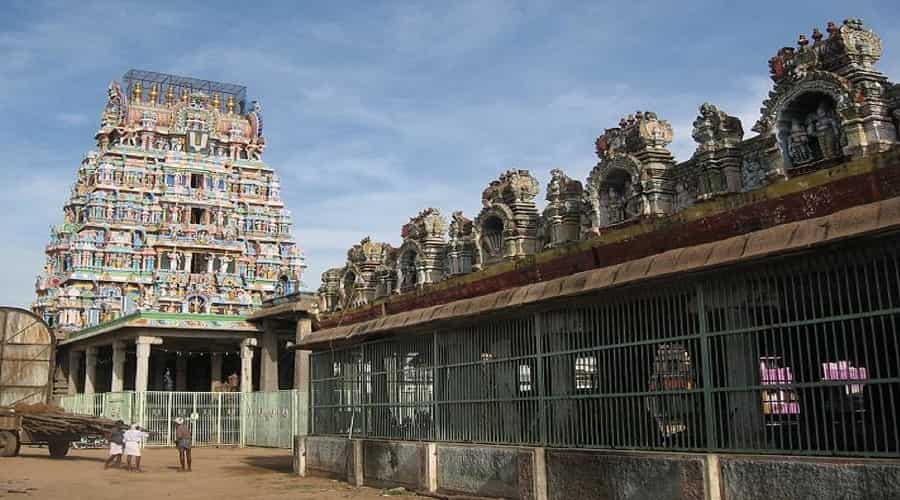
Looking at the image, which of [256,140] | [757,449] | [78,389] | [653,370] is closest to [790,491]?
[757,449]

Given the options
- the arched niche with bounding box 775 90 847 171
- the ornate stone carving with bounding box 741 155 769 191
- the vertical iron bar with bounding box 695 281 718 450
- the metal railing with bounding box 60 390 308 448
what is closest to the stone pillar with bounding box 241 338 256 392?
the metal railing with bounding box 60 390 308 448

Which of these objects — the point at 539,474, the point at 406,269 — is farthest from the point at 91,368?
the point at 539,474

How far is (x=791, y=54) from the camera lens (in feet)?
36.5

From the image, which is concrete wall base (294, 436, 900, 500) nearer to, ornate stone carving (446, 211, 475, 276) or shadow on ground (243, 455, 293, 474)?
ornate stone carving (446, 211, 475, 276)

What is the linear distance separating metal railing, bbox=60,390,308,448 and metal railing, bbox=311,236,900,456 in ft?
63.2

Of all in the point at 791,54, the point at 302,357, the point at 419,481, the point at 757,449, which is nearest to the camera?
the point at 757,449

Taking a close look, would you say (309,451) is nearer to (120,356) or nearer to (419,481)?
(419,481)

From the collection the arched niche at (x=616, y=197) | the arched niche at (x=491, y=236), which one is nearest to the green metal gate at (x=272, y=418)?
the arched niche at (x=491, y=236)

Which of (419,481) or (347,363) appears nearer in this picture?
(419,481)

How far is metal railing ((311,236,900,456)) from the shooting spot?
8797mm

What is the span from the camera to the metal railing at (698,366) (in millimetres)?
8797

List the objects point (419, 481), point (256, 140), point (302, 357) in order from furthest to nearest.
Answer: point (256, 140)
point (302, 357)
point (419, 481)

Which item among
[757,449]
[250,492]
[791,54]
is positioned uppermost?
[791,54]

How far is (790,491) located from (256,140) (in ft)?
195
